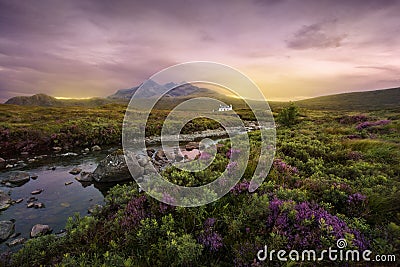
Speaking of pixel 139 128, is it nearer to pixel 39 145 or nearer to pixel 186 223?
pixel 39 145

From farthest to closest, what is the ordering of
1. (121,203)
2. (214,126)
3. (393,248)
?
(214,126)
(121,203)
(393,248)

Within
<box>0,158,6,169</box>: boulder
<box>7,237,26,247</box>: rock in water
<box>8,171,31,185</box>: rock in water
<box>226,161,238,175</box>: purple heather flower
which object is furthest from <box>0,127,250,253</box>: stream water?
<box>226,161,238,175</box>: purple heather flower

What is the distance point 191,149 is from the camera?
69.2ft

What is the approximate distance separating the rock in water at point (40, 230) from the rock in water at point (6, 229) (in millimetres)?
742

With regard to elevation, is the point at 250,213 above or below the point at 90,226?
above

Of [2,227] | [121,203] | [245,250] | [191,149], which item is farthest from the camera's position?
[191,149]

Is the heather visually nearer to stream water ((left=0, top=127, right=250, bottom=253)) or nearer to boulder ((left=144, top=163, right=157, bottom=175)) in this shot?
stream water ((left=0, top=127, right=250, bottom=253))

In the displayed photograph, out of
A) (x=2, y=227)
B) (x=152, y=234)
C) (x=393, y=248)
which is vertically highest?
(x=393, y=248)

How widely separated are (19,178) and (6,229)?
21.1 feet

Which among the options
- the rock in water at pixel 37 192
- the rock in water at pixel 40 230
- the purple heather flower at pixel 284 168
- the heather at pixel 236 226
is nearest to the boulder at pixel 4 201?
the rock in water at pixel 37 192

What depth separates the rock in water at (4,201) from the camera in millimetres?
9517

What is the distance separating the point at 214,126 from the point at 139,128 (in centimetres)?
1561

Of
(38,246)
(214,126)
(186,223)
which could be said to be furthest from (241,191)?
(214,126)

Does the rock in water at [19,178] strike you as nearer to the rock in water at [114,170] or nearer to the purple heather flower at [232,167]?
the rock in water at [114,170]
